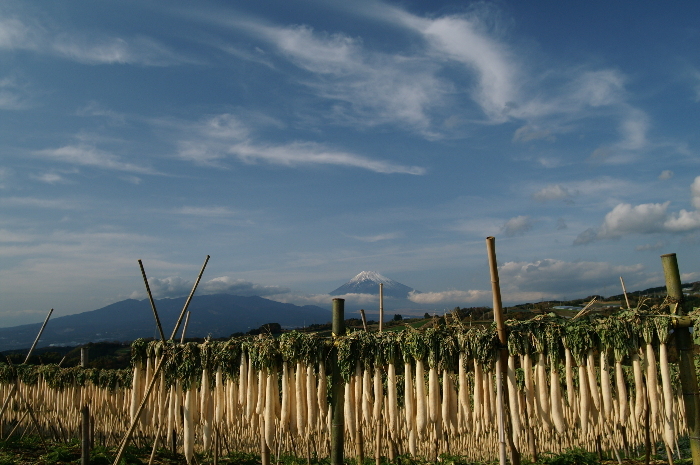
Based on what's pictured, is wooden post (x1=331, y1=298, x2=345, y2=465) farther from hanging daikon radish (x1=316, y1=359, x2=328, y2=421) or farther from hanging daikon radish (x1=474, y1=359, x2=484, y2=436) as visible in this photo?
hanging daikon radish (x1=474, y1=359, x2=484, y2=436)

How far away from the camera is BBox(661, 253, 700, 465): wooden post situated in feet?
17.1

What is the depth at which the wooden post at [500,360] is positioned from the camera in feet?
17.0

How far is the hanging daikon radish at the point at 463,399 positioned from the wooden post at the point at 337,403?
5.93 feet

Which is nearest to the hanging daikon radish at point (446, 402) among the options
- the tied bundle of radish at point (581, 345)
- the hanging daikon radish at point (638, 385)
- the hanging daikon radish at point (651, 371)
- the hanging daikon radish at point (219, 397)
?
the tied bundle of radish at point (581, 345)

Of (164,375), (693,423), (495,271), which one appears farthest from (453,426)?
(164,375)

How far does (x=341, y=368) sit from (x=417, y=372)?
1.16 metres

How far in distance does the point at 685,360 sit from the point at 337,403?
4.76 meters

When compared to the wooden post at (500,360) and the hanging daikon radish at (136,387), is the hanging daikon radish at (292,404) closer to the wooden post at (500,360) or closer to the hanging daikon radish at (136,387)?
the hanging daikon radish at (136,387)

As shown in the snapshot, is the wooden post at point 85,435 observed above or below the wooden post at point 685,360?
below

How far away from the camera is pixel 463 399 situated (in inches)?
239

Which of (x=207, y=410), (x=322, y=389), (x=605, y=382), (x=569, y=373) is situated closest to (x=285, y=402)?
(x=322, y=389)

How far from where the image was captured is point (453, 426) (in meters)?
6.06

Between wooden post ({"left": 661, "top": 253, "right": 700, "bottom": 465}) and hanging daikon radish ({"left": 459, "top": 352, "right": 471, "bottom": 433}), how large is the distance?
265cm

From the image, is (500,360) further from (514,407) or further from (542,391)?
(542,391)
